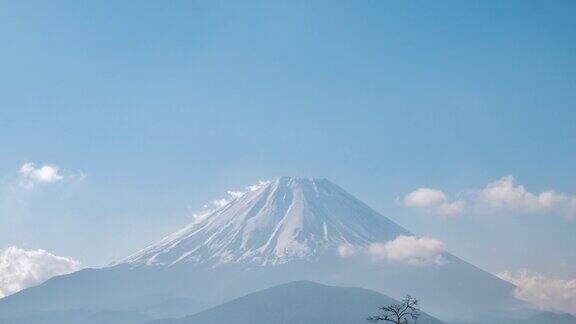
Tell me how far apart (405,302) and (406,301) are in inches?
21.8

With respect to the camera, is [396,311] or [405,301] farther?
[405,301]

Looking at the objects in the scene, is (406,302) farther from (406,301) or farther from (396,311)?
(396,311)

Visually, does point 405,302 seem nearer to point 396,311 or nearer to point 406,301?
point 406,301

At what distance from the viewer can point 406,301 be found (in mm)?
42156

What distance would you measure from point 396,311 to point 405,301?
3933mm

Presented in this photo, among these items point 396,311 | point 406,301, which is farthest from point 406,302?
point 396,311

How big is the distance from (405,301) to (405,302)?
2.8 inches

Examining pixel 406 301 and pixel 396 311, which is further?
pixel 406 301

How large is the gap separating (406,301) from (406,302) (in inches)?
2.4

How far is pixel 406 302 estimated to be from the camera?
42.1 metres

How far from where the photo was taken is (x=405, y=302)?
4269 centimetres

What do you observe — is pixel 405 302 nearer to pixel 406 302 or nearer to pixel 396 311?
pixel 406 302

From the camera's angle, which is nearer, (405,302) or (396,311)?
(396,311)

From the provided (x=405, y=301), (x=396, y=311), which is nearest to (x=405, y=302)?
(x=405, y=301)
